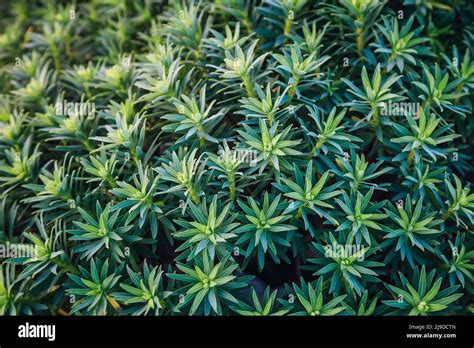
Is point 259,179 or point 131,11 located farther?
point 131,11

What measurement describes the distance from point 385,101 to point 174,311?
1.38 m

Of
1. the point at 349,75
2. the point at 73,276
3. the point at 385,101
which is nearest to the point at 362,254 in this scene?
the point at 385,101

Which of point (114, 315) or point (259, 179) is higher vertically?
point (259, 179)

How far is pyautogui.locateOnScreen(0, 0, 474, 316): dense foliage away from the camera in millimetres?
2201

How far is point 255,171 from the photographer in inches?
95.4

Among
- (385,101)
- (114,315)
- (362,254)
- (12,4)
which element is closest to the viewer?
(362,254)

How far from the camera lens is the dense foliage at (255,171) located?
2.20 metres

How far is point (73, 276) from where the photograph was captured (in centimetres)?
226

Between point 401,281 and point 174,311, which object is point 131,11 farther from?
point 401,281

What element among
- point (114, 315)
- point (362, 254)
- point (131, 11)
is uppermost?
point (131, 11)

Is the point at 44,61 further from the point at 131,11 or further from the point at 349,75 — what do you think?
the point at 349,75

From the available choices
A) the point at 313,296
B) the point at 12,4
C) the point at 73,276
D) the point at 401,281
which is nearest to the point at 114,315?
the point at 73,276

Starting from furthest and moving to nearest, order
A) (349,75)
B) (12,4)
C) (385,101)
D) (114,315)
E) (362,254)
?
(12,4) → (349,75) → (385,101) → (114,315) → (362,254)

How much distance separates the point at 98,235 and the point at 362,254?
45.0 inches
